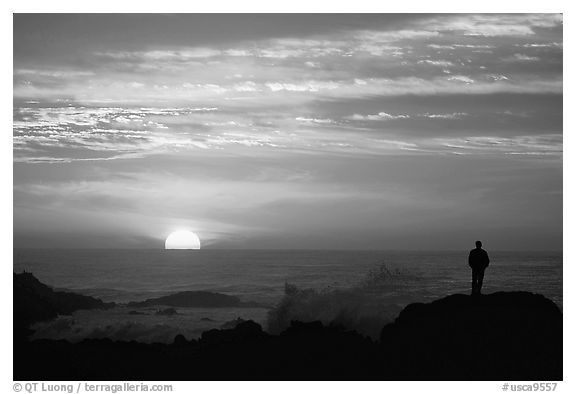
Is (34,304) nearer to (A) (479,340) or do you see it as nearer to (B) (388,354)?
(B) (388,354)

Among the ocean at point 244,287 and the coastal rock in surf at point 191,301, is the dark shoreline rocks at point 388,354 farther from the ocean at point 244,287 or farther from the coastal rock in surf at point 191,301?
the coastal rock in surf at point 191,301

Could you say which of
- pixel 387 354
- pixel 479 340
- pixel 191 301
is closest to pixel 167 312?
pixel 191 301

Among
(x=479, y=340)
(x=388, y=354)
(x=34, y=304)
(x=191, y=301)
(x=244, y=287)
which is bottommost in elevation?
(x=244, y=287)

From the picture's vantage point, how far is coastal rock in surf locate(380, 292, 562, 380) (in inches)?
644

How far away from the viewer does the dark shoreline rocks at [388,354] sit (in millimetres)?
16453

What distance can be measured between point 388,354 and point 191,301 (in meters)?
22.0

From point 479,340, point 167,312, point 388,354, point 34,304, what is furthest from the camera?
point 167,312

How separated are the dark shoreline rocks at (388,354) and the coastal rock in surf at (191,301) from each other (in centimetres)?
1814

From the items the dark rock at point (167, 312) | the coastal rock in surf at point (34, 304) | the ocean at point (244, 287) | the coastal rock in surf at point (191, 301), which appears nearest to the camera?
the coastal rock in surf at point (34, 304)

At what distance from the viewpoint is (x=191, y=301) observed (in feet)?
123

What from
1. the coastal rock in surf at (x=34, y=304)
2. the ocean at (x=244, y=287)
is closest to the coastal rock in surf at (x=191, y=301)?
the ocean at (x=244, y=287)
